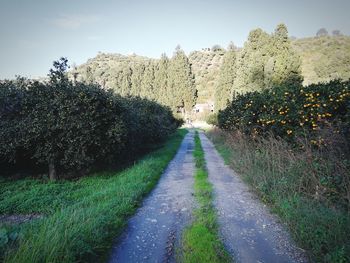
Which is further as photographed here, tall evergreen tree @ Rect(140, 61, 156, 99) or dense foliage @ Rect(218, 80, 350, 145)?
tall evergreen tree @ Rect(140, 61, 156, 99)

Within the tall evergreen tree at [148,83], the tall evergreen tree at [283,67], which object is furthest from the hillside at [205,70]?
the tall evergreen tree at [283,67]

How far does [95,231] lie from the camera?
4.71 meters

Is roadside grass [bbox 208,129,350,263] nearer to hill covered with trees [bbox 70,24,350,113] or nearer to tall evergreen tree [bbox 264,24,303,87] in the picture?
hill covered with trees [bbox 70,24,350,113]

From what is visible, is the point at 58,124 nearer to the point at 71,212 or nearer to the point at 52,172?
the point at 52,172

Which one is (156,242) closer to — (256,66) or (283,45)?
(256,66)

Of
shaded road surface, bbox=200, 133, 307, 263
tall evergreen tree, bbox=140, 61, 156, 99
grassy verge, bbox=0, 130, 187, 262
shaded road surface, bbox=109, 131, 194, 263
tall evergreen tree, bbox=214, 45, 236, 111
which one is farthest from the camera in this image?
tall evergreen tree, bbox=140, 61, 156, 99

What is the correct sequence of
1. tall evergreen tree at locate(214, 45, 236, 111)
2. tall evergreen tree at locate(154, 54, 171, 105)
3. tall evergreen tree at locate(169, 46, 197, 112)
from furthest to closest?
tall evergreen tree at locate(154, 54, 171, 105) → tall evergreen tree at locate(169, 46, 197, 112) → tall evergreen tree at locate(214, 45, 236, 111)

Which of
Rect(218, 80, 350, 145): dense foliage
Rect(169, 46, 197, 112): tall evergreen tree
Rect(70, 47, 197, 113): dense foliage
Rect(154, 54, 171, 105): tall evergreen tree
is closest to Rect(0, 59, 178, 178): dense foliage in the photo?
Rect(218, 80, 350, 145): dense foliage

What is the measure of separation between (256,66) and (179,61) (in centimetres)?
3406

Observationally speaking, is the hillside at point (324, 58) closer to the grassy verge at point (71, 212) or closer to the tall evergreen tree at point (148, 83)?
the tall evergreen tree at point (148, 83)

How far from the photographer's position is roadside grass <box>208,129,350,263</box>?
402 centimetres

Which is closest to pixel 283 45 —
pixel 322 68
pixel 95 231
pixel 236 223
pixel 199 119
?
pixel 236 223

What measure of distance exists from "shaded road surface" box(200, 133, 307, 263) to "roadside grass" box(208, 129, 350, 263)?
25 cm

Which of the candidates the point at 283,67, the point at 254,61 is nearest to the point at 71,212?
the point at 283,67
